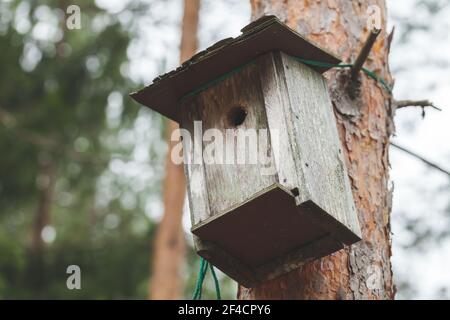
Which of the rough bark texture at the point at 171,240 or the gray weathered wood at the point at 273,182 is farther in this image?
the rough bark texture at the point at 171,240

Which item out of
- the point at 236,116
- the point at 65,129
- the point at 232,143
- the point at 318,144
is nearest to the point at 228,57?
the point at 236,116

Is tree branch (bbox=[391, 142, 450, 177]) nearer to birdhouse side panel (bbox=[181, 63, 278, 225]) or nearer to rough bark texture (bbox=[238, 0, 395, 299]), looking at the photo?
rough bark texture (bbox=[238, 0, 395, 299])

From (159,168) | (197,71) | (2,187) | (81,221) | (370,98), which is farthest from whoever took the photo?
(81,221)

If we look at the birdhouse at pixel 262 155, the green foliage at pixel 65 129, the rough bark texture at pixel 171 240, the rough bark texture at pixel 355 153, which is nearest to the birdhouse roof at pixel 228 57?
the birdhouse at pixel 262 155

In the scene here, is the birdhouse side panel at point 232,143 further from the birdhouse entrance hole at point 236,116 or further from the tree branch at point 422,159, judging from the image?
the tree branch at point 422,159

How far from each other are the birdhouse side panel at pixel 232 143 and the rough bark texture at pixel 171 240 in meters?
4.83

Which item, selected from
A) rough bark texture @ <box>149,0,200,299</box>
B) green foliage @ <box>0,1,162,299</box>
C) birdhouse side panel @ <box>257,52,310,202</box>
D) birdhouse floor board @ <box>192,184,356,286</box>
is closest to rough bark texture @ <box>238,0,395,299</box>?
birdhouse floor board @ <box>192,184,356,286</box>

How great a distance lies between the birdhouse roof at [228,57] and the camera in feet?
10.1

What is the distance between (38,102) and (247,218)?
8.24m

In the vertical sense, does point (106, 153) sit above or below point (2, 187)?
above

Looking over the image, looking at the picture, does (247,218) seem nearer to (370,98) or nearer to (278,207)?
(278,207)

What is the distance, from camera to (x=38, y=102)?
10797 millimetres

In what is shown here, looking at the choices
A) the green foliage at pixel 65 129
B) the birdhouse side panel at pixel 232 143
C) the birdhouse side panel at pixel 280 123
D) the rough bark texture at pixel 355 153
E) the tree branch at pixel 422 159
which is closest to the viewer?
the birdhouse side panel at pixel 280 123

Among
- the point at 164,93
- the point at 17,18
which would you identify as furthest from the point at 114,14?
the point at 164,93
